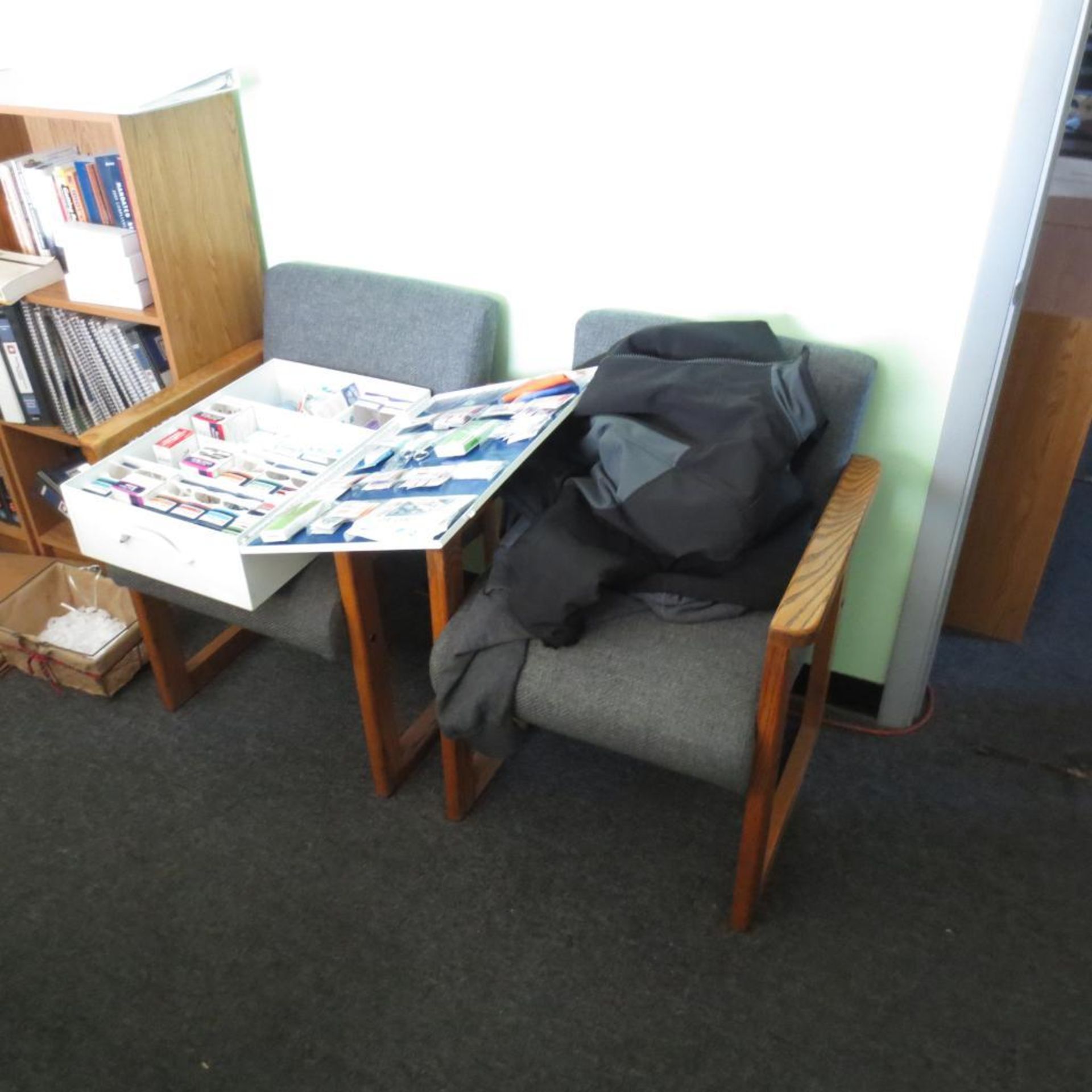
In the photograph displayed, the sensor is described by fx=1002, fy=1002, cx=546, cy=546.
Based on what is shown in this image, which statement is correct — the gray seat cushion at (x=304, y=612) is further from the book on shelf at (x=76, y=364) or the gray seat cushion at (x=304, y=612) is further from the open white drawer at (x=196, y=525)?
the book on shelf at (x=76, y=364)

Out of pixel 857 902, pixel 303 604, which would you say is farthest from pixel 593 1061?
pixel 303 604

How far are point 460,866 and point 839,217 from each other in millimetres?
1250

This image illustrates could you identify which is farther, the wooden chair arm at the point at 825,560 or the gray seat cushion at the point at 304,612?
the gray seat cushion at the point at 304,612

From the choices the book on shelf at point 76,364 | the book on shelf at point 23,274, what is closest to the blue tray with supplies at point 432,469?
the book on shelf at point 76,364

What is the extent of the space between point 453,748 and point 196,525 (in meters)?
0.56

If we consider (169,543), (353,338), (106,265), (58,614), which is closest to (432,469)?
(169,543)

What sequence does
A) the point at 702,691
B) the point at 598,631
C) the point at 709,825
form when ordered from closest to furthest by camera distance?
1. the point at 702,691
2. the point at 598,631
3. the point at 709,825

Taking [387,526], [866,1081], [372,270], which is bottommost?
[866,1081]

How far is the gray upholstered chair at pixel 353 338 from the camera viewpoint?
187 centimetres

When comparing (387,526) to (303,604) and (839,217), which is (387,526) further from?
(839,217)

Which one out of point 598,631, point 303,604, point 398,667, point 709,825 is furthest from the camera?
point 398,667

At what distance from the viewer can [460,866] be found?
1742 millimetres

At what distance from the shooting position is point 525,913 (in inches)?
65.4

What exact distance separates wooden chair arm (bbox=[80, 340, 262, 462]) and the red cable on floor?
140cm
